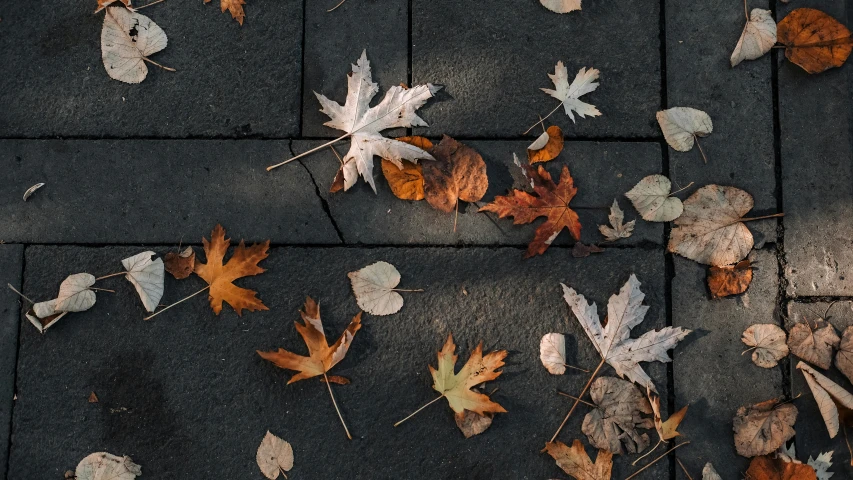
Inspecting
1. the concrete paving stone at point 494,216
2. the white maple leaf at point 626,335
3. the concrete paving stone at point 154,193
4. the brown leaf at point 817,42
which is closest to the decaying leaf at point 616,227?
the concrete paving stone at point 494,216

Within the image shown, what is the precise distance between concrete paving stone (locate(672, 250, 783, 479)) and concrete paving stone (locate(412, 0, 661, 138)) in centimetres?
66

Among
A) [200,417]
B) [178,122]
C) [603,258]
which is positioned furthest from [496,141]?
[200,417]

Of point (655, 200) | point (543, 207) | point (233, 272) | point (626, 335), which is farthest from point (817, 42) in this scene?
point (233, 272)

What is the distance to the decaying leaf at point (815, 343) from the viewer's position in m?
2.49

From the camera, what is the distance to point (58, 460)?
251 cm

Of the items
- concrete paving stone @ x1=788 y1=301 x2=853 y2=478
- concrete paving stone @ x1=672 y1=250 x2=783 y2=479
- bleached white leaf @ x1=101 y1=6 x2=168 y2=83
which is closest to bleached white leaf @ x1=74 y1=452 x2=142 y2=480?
bleached white leaf @ x1=101 y1=6 x2=168 y2=83

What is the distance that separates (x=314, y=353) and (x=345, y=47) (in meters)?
1.20

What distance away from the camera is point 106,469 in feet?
8.17

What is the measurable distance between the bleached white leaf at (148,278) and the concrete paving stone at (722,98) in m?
2.01

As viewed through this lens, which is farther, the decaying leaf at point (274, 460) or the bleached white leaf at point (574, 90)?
the bleached white leaf at point (574, 90)

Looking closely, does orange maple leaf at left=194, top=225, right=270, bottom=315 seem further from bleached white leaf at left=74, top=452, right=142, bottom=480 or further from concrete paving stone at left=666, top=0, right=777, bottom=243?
concrete paving stone at left=666, top=0, right=777, bottom=243

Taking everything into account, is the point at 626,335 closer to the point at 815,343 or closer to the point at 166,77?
the point at 815,343

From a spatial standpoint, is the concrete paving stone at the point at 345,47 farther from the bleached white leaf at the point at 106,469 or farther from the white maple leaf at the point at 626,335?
the bleached white leaf at the point at 106,469

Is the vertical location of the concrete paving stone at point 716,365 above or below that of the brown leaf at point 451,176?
below
